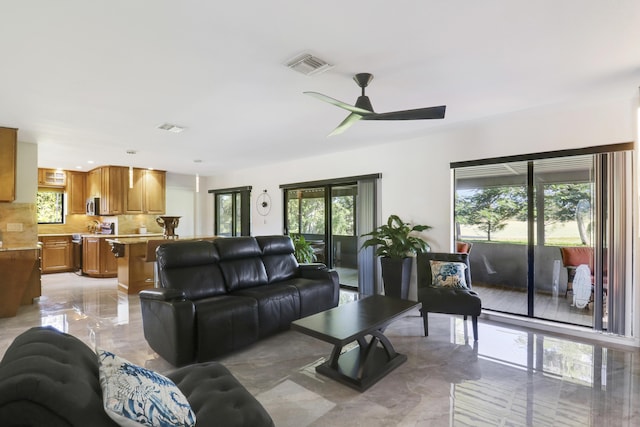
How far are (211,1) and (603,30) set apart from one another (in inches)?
95.5

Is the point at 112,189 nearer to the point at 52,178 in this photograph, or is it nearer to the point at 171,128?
the point at 52,178

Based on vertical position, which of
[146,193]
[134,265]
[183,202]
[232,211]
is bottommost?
[134,265]

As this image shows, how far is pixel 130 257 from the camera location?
5.52 meters

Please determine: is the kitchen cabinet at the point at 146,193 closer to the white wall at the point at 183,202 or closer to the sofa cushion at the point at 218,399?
the white wall at the point at 183,202

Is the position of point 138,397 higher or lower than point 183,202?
lower

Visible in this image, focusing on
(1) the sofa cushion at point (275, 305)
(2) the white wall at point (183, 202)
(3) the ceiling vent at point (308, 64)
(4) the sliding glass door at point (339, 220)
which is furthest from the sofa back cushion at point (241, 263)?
(2) the white wall at point (183, 202)

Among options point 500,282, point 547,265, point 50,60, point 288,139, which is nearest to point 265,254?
point 288,139

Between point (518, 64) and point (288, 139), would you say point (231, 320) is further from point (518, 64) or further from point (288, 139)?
point (518, 64)

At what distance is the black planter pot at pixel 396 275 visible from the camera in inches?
178

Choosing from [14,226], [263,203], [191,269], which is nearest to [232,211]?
[263,203]

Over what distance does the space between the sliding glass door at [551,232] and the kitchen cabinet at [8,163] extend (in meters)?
6.02

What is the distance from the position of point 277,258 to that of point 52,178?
22.2 ft

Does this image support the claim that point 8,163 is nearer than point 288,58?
No

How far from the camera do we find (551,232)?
3.81 meters
